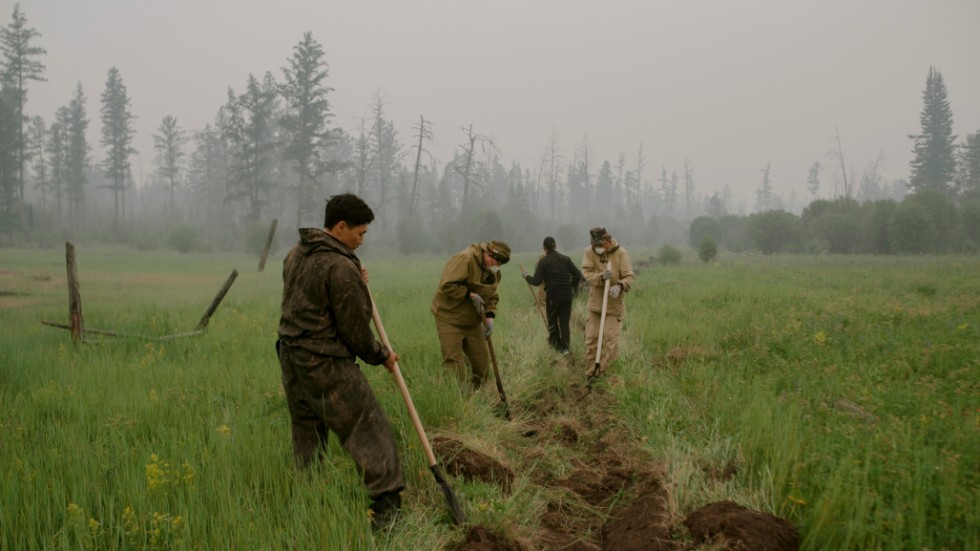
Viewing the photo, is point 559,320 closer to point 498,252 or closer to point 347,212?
point 498,252

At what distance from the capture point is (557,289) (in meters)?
8.66

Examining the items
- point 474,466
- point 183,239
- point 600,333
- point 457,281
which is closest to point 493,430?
point 474,466

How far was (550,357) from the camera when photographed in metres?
8.30

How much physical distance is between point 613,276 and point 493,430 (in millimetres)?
3232

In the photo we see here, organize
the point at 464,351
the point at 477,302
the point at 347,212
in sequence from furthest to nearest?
1. the point at 464,351
2. the point at 477,302
3. the point at 347,212

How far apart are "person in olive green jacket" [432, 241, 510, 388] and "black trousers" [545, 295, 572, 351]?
2.66 meters

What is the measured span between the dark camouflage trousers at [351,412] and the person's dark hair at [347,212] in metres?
0.89

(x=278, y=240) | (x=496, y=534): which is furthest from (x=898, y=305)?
(x=278, y=240)

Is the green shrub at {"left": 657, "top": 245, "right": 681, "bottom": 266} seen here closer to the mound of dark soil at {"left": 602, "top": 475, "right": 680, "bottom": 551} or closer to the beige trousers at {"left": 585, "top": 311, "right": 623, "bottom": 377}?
the beige trousers at {"left": 585, "top": 311, "right": 623, "bottom": 377}

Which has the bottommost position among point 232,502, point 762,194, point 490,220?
point 232,502

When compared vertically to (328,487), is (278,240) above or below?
above

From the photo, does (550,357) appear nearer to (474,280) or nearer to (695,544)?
(474,280)

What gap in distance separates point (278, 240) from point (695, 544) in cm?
4096

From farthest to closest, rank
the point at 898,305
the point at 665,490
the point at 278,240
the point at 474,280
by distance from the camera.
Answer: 1. the point at 278,240
2. the point at 898,305
3. the point at 474,280
4. the point at 665,490
